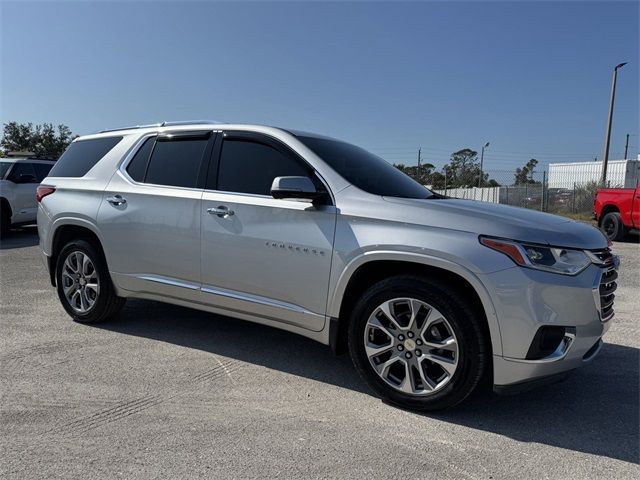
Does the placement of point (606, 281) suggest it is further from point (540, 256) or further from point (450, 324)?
point (450, 324)

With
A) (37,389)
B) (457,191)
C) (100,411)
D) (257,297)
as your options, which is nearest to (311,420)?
(257,297)

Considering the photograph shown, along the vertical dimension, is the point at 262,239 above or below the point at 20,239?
above

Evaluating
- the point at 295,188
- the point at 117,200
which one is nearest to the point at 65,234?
the point at 117,200

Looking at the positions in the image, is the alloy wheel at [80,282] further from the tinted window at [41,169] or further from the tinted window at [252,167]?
the tinted window at [41,169]

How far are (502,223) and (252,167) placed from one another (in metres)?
1.95

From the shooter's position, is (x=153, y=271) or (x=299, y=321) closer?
(x=299, y=321)

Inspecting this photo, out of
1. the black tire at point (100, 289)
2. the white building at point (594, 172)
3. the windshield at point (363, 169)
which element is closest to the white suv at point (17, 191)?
the black tire at point (100, 289)

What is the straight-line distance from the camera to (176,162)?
447cm

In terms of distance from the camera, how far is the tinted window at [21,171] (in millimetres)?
12007

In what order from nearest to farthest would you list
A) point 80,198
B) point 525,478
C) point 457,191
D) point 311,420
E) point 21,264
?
point 525,478
point 311,420
point 80,198
point 21,264
point 457,191

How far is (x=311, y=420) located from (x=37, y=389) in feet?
6.33

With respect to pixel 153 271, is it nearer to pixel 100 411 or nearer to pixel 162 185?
pixel 162 185

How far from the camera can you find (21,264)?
28.1ft

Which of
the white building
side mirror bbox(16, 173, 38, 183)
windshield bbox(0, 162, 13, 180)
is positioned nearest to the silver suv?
side mirror bbox(16, 173, 38, 183)
